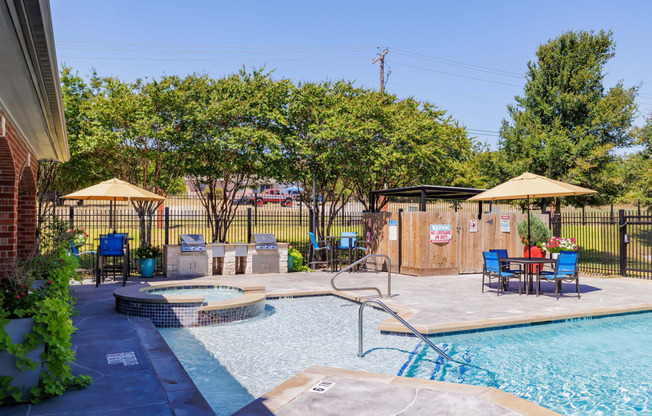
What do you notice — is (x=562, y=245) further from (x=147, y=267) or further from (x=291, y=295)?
(x=147, y=267)

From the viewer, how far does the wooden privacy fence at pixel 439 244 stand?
44.6ft

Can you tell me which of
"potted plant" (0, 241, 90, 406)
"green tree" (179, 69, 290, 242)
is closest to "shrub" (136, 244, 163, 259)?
"green tree" (179, 69, 290, 242)

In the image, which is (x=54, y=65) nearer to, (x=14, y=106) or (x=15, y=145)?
(x=14, y=106)

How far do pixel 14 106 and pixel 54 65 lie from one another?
149 cm

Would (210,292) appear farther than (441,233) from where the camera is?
No

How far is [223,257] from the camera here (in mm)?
13586

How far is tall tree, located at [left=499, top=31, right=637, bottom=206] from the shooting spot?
2014 cm

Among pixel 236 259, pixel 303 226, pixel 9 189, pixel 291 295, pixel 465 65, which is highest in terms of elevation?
pixel 465 65

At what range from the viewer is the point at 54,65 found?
3781 mm

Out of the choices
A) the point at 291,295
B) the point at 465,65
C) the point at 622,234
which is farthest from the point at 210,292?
the point at 465,65

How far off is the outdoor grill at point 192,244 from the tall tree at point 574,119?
14.7 meters

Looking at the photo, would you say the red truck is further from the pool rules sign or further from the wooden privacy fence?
the pool rules sign

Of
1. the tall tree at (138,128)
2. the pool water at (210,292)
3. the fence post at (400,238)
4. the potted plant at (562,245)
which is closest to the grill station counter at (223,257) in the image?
Answer: the tall tree at (138,128)

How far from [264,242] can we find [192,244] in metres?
2.12
